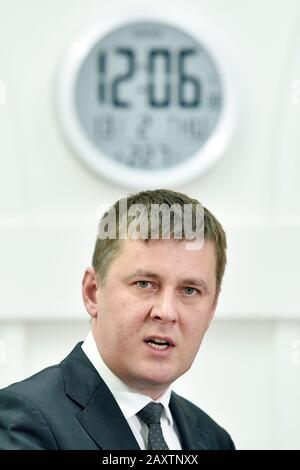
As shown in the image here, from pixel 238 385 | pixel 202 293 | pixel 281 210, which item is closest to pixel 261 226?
pixel 281 210

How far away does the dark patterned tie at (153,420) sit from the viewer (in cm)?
70

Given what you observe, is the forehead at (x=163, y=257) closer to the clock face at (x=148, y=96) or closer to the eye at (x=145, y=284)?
the eye at (x=145, y=284)

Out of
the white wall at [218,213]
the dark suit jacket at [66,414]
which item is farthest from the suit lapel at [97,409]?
the white wall at [218,213]

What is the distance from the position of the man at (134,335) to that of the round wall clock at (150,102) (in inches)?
51.7

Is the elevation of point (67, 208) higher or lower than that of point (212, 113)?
lower

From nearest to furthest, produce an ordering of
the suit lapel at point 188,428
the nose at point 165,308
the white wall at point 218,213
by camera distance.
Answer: the nose at point 165,308
the suit lapel at point 188,428
the white wall at point 218,213

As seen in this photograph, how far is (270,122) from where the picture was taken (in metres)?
2.11

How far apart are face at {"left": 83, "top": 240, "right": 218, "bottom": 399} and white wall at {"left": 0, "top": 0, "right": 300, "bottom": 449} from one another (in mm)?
1359

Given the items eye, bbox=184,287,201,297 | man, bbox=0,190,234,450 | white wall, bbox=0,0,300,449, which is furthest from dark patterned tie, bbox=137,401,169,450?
white wall, bbox=0,0,300,449

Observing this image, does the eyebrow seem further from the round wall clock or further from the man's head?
the round wall clock

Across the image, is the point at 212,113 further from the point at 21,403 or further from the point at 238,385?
the point at 21,403

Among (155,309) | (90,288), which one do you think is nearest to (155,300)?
(155,309)

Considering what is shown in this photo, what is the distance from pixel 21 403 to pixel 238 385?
1.49 metres

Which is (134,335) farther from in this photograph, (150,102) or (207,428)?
(150,102)
